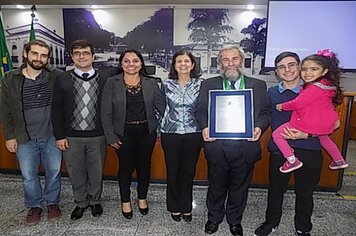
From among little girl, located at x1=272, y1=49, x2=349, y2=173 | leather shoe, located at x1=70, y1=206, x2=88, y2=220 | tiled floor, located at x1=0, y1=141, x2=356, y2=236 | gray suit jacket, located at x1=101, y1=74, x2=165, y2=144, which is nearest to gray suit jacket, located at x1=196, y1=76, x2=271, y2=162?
little girl, located at x1=272, y1=49, x2=349, y2=173

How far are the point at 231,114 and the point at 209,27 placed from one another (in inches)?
143

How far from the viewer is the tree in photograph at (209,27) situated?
17.6 ft

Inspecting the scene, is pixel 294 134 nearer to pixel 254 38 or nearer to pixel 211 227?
pixel 211 227

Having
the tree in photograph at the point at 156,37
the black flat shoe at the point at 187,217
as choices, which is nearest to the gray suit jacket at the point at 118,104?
the black flat shoe at the point at 187,217

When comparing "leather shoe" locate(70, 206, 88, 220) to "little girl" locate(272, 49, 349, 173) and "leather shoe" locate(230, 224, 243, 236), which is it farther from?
"little girl" locate(272, 49, 349, 173)

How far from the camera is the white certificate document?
2113mm

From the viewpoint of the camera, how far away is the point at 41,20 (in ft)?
18.8

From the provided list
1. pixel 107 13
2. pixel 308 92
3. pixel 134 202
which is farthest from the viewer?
pixel 107 13

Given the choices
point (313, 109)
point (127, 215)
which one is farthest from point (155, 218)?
point (313, 109)

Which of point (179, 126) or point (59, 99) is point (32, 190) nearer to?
point (59, 99)

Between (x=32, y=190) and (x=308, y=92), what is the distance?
2260 mm

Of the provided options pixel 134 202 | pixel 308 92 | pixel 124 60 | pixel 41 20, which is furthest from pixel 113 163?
pixel 41 20

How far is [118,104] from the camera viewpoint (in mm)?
2268

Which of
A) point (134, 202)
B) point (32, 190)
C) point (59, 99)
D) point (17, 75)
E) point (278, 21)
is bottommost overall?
point (134, 202)
